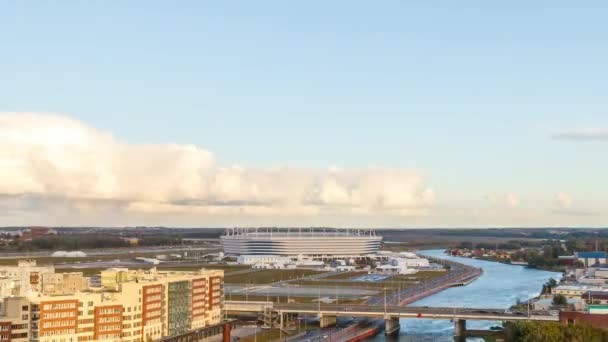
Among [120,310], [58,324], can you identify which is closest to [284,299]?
[120,310]

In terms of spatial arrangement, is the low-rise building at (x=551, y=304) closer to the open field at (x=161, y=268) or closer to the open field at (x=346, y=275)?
the open field at (x=346, y=275)

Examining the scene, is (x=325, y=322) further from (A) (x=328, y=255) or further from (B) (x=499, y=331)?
(A) (x=328, y=255)

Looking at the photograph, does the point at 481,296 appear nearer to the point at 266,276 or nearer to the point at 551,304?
the point at 551,304

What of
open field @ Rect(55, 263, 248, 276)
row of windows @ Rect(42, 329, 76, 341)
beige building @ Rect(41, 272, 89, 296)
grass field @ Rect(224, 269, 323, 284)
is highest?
beige building @ Rect(41, 272, 89, 296)

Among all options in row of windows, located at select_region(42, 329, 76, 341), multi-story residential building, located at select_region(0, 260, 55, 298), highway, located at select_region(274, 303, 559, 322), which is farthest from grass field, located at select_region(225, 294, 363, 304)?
row of windows, located at select_region(42, 329, 76, 341)

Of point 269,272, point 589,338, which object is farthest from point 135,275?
point 269,272

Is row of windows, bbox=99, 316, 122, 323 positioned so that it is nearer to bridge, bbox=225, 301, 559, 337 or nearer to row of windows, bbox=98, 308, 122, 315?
row of windows, bbox=98, 308, 122, 315
